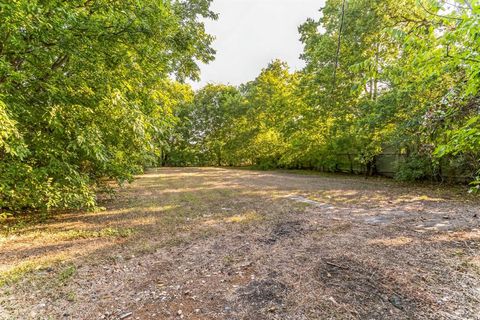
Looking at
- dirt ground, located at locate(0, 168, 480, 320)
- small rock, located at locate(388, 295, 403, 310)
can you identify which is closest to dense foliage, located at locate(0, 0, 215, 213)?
dirt ground, located at locate(0, 168, 480, 320)

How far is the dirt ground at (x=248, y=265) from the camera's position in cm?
216

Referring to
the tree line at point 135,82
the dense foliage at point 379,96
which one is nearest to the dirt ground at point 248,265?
the tree line at point 135,82

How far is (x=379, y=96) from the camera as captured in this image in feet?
32.3

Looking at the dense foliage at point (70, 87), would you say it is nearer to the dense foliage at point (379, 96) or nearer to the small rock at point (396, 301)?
the dense foliage at point (379, 96)

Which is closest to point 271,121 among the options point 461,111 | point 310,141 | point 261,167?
point 261,167

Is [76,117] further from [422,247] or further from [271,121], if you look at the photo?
[271,121]

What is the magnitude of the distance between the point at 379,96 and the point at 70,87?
10621 mm

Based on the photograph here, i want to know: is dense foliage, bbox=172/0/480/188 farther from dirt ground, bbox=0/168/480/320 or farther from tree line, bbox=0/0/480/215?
dirt ground, bbox=0/168/480/320

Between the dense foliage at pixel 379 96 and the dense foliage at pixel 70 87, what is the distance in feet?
11.7

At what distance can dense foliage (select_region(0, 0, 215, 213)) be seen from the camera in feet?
11.4

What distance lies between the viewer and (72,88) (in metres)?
4.31

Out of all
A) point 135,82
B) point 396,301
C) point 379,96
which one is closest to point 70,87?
point 135,82

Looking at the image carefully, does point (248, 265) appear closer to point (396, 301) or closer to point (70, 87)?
point (396, 301)

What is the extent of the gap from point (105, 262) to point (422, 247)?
4.33m
